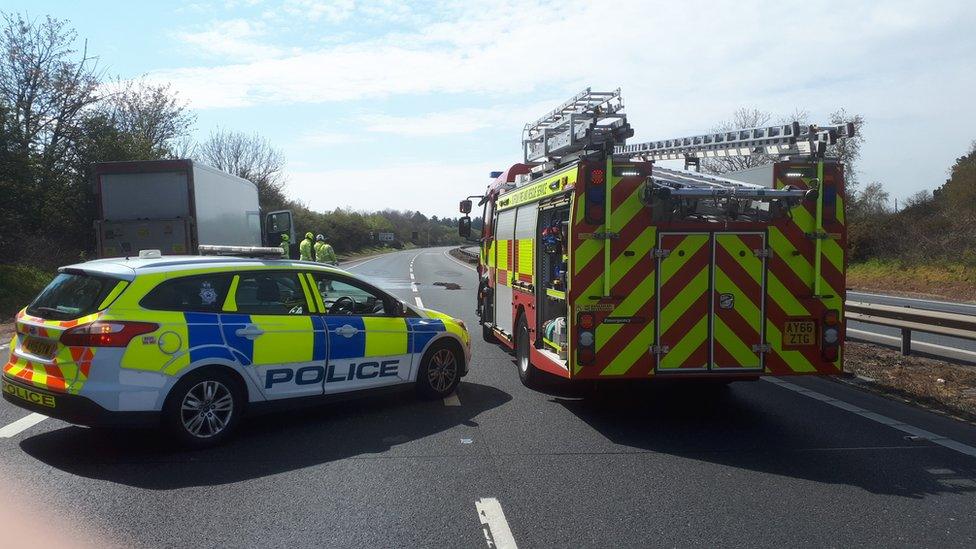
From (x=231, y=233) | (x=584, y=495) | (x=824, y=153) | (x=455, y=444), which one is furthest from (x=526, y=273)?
(x=231, y=233)

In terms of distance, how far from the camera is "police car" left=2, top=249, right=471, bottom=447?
5.83 meters

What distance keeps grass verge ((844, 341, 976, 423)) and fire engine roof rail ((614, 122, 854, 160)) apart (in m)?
3.05

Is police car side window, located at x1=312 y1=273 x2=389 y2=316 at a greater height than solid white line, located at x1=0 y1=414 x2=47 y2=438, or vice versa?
police car side window, located at x1=312 y1=273 x2=389 y2=316

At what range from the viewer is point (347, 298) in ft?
25.4

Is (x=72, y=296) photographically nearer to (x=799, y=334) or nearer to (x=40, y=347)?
(x=40, y=347)

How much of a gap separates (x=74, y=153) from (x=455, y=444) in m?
25.6

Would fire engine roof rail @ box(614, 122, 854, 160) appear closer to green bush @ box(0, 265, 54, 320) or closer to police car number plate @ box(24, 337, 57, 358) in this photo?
police car number plate @ box(24, 337, 57, 358)

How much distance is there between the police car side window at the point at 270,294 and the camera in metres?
6.76

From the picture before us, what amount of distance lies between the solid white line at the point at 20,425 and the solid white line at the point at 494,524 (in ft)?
14.3

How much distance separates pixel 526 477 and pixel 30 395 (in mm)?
3907

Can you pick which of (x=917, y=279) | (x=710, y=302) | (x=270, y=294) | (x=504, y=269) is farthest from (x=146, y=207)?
(x=917, y=279)

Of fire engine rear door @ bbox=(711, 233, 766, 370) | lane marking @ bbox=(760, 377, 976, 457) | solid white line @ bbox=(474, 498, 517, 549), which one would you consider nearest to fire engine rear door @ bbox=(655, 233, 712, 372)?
fire engine rear door @ bbox=(711, 233, 766, 370)

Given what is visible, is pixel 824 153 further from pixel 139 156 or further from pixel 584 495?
pixel 139 156

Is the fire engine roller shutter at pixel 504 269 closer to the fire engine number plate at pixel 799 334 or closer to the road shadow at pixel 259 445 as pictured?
the road shadow at pixel 259 445
